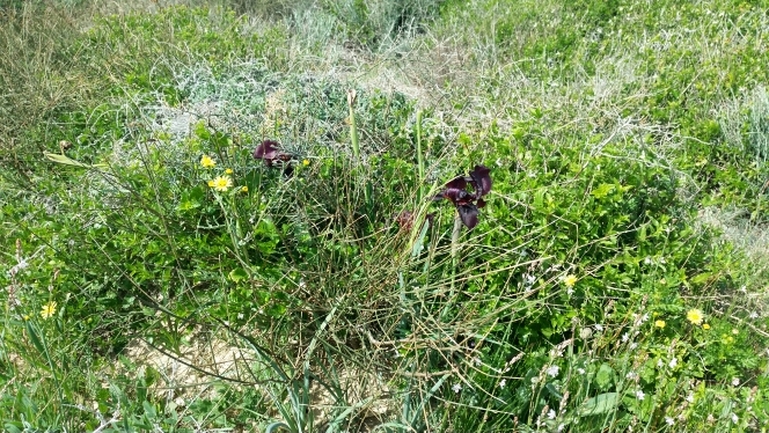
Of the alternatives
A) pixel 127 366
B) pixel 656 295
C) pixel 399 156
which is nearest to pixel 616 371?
pixel 656 295

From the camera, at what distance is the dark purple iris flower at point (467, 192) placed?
81.5 inches

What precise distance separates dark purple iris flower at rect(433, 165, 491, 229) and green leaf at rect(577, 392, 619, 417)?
753 millimetres

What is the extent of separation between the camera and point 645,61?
4.29 metres

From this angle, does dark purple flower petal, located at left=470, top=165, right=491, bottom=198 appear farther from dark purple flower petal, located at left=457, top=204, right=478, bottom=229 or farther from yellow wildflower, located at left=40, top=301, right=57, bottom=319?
yellow wildflower, located at left=40, top=301, right=57, bottom=319

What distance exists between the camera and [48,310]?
7.47 feet

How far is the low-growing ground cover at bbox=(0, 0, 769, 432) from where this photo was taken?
210cm

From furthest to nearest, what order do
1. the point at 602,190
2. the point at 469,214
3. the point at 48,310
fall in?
1. the point at 602,190
2. the point at 48,310
3. the point at 469,214

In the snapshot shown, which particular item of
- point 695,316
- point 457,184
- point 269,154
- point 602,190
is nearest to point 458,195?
point 457,184

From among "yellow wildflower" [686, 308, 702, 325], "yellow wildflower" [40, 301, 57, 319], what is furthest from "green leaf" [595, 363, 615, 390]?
"yellow wildflower" [40, 301, 57, 319]

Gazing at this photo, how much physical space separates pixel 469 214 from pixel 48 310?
1.57 m

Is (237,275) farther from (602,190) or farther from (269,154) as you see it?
(602,190)

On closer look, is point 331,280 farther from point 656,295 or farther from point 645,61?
point 645,61

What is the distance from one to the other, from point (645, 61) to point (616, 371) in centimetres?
277

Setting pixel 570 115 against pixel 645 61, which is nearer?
pixel 570 115
